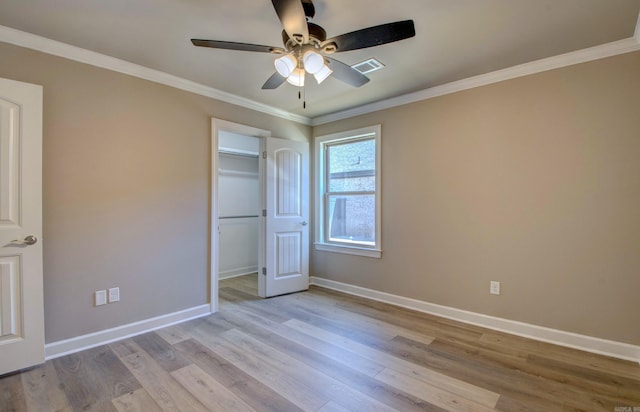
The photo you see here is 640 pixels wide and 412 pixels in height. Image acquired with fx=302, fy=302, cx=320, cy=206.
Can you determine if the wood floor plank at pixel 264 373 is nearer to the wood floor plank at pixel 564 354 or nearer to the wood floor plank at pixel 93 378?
the wood floor plank at pixel 93 378

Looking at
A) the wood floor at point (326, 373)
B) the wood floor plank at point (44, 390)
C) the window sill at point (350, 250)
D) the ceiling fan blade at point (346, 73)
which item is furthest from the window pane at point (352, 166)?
the wood floor plank at point (44, 390)

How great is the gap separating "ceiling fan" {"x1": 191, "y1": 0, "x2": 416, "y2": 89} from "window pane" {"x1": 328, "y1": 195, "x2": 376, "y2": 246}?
2063mm

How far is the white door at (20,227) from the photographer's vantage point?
213 centimetres

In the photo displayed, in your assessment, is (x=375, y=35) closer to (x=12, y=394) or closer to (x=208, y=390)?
(x=208, y=390)

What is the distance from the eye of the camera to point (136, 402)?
188cm

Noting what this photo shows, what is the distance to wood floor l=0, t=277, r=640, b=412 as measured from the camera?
6.14 ft

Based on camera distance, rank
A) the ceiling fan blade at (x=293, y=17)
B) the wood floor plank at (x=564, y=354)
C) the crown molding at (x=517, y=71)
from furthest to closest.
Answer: the crown molding at (x=517, y=71), the wood floor plank at (x=564, y=354), the ceiling fan blade at (x=293, y=17)

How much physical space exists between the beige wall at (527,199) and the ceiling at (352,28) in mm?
440

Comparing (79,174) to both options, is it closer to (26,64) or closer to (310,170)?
(26,64)

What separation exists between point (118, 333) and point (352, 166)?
10.4 ft

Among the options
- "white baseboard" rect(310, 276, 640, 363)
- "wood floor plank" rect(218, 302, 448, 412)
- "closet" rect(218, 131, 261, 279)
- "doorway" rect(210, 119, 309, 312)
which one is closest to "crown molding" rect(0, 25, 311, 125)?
"doorway" rect(210, 119, 309, 312)

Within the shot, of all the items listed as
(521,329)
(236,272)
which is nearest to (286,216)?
(236,272)

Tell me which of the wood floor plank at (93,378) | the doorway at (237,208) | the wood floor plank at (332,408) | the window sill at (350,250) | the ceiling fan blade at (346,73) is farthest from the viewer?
the doorway at (237,208)

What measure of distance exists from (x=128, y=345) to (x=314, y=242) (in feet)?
8.42
